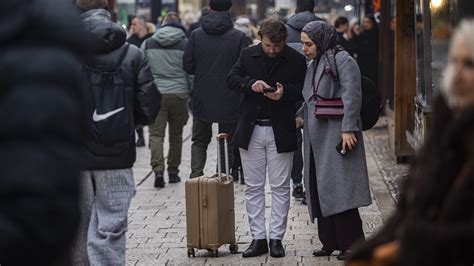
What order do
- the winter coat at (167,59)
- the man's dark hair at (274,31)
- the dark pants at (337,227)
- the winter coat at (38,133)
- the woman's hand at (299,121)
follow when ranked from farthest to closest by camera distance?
the winter coat at (167,59), the woman's hand at (299,121), the man's dark hair at (274,31), the dark pants at (337,227), the winter coat at (38,133)

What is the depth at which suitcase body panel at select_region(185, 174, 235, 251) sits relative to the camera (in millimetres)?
9062

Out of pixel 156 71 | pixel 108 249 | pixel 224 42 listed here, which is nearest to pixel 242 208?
pixel 224 42

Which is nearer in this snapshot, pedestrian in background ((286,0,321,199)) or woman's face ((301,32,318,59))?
woman's face ((301,32,318,59))

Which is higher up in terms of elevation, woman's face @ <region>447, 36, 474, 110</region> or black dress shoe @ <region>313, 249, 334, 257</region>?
woman's face @ <region>447, 36, 474, 110</region>

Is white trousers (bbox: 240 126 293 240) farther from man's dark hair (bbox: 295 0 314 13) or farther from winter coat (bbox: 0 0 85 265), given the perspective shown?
winter coat (bbox: 0 0 85 265)

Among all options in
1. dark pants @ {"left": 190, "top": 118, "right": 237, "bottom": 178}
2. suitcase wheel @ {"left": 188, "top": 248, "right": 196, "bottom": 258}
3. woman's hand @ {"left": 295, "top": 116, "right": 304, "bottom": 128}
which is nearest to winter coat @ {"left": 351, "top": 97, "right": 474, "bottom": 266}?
suitcase wheel @ {"left": 188, "top": 248, "right": 196, "bottom": 258}

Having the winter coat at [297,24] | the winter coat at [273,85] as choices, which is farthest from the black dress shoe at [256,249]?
the winter coat at [297,24]

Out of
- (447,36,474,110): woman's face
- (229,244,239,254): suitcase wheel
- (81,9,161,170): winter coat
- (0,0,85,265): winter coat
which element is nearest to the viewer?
(0,0,85,265): winter coat

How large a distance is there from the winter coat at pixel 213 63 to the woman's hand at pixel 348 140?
11.4ft

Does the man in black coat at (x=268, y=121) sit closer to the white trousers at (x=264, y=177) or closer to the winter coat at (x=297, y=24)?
the white trousers at (x=264, y=177)

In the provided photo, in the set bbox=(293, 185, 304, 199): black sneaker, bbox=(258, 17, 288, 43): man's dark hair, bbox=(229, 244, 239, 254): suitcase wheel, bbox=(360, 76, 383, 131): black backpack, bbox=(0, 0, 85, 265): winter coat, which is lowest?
bbox=(293, 185, 304, 199): black sneaker

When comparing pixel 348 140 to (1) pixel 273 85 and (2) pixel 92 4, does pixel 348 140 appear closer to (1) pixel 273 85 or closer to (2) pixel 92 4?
(1) pixel 273 85

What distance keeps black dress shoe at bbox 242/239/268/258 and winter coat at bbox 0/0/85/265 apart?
6018 mm

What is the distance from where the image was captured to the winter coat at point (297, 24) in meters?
12.1
